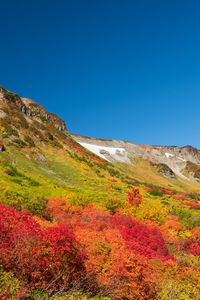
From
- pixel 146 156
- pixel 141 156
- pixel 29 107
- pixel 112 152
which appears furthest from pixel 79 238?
pixel 146 156

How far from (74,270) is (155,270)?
229 inches

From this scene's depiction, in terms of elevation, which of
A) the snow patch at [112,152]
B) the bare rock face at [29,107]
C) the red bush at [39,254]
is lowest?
the red bush at [39,254]

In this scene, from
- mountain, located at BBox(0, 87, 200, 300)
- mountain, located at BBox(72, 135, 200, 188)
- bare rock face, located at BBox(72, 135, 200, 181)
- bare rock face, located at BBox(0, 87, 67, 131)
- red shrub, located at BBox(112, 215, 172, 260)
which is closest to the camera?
mountain, located at BBox(0, 87, 200, 300)

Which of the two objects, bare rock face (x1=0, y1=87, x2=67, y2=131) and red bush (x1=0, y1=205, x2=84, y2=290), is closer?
red bush (x1=0, y1=205, x2=84, y2=290)

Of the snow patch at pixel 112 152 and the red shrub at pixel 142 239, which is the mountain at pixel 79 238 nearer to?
the red shrub at pixel 142 239

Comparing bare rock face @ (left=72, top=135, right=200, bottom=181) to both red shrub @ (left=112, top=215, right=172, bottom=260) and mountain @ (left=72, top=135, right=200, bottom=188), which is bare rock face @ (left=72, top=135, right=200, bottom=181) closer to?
mountain @ (left=72, top=135, right=200, bottom=188)

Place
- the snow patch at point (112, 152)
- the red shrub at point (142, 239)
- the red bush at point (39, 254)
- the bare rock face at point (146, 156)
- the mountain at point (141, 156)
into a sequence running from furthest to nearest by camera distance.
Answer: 1. the bare rock face at point (146, 156)
2. the mountain at point (141, 156)
3. the snow patch at point (112, 152)
4. the red shrub at point (142, 239)
5. the red bush at point (39, 254)

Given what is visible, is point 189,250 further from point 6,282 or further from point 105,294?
point 6,282

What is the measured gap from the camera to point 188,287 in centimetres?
1816

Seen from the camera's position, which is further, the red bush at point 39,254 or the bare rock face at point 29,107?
the bare rock face at point 29,107

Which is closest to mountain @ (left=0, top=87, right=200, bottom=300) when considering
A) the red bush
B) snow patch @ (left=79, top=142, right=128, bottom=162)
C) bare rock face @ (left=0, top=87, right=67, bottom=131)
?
the red bush

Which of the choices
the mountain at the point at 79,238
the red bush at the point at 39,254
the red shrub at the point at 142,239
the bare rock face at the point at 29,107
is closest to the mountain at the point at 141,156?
the bare rock face at the point at 29,107

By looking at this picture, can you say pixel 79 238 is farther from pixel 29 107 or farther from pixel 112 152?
pixel 112 152

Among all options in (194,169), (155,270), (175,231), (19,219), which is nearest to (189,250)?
(175,231)
